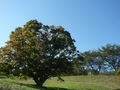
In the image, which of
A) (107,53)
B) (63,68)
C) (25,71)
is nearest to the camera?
(25,71)

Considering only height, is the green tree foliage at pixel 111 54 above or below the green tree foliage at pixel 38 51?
above

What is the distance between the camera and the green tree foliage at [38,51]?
126 feet

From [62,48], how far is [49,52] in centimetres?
241

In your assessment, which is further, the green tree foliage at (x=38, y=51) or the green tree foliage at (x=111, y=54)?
the green tree foliage at (x=111, y=54)

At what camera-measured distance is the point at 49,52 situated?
1566 inches

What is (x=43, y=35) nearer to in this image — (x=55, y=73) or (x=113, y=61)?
(x=55, y=73)

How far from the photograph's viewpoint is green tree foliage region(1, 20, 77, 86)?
126ft

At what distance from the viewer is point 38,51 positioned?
127 ft

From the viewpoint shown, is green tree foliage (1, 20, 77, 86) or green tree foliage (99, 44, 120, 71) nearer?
green tree foliage (1, 20, 77, 86)

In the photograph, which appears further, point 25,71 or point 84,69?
point 84,69

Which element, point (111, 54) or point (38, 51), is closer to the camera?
point (38, 51)

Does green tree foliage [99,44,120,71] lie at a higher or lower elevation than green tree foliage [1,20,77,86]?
higher

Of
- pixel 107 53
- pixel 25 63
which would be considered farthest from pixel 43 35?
pixel 107 53

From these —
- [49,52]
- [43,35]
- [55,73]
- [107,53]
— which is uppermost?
[107,53]
